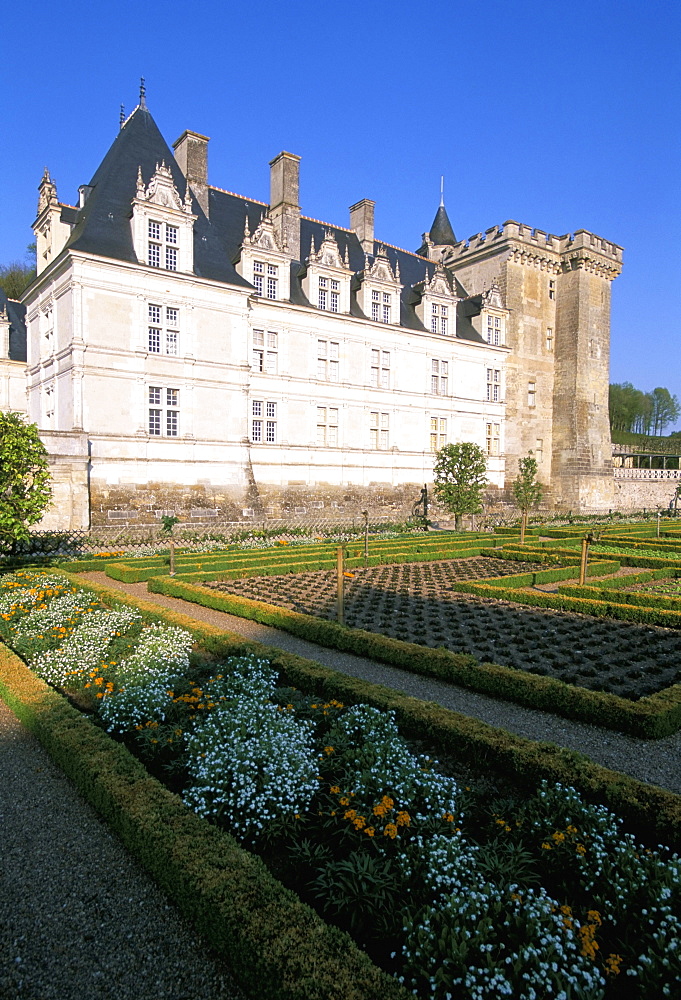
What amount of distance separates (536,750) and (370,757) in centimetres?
145

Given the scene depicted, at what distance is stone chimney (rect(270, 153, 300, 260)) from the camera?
1129 inches

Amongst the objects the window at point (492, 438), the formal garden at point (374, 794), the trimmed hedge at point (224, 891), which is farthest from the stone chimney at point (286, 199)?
the trimmed hedge at point (224, 891)

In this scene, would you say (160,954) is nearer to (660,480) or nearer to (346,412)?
(346,412)

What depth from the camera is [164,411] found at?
23484mm

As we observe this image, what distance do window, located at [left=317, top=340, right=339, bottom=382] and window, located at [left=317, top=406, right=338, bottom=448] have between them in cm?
147

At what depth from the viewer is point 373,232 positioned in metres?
33.5

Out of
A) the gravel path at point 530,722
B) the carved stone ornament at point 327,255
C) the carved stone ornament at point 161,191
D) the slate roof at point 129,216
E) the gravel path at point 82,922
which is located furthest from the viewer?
the carved stone ornament at point 327,255

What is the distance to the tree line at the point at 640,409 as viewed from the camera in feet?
259

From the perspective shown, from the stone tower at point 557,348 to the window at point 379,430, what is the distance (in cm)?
967

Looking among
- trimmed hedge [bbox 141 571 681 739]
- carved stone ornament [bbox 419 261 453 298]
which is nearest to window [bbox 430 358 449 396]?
carved stone ornament [bbox 419 261 453 298]

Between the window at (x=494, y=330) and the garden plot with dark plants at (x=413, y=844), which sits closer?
the garden plot with dark plants at (x=413, y=844)

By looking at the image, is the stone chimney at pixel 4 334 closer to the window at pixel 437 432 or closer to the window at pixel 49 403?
the window at pixel 49 403

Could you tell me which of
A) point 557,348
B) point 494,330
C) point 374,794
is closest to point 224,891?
point 374,794

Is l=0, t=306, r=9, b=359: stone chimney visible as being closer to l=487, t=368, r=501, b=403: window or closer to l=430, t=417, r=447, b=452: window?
l=430, t=417, r=447, b=452: window
